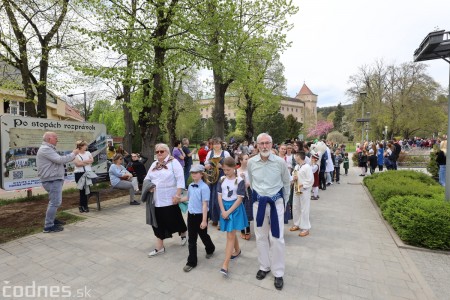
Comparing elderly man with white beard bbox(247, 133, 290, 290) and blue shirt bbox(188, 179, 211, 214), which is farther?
blue shirt bbox(188, 179, 211, 214)

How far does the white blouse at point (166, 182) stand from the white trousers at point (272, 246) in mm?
1458

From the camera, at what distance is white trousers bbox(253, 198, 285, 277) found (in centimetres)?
359

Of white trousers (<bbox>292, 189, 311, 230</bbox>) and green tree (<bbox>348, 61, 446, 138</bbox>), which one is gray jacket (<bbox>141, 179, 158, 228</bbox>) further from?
green tree (<bbox>348, 61, 446, 138</bbox>)

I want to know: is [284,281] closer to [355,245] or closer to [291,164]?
[355,245]

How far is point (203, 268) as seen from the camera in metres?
4.05

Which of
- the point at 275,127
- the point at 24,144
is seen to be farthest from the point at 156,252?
the point at 275,127

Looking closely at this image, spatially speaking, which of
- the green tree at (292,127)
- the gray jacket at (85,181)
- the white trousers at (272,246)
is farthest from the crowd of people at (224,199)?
the green tree at (292,127)

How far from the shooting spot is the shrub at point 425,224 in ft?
15.5

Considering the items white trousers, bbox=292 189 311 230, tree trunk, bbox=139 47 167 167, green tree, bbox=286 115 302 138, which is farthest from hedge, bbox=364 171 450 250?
green tree, bbox=286 115 302 138

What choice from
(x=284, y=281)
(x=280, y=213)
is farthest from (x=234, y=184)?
(x=284, y=281)

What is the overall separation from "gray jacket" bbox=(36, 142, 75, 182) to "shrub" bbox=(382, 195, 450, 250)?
712 cm

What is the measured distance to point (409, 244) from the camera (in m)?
5.02

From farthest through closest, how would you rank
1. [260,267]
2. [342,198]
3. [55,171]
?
[342,198] < [55,171] < [260,267]

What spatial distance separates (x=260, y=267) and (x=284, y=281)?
15.1 inches
